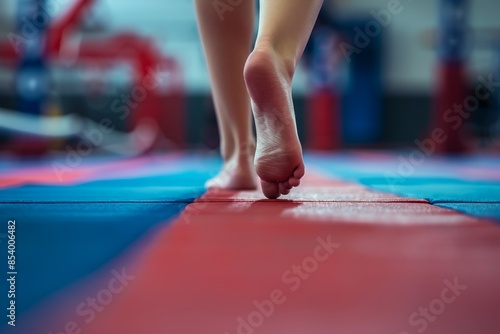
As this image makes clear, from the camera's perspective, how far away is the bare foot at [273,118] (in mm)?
807

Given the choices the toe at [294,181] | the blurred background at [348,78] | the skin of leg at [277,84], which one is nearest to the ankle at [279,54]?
the skin of leg at [277,84]

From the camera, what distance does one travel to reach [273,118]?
83 centimetres

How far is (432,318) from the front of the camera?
0.57 m

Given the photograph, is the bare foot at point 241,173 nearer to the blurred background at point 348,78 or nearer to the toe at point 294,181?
the toe at point 294,181

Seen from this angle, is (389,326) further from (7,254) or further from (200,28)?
(200,28)

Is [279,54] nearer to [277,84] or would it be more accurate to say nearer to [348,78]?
[277,84]

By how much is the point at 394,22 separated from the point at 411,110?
4.35 ft

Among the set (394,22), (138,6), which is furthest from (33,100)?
(394,22)

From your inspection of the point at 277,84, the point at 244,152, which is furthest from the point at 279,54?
the point at 244,152

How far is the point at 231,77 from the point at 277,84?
270 mm

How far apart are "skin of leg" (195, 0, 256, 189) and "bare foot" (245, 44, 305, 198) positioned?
22 cm

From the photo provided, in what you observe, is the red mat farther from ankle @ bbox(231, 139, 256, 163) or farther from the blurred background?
the blurred background

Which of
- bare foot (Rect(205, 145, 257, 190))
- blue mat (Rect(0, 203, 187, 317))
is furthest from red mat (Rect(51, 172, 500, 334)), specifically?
bare foot (Rect(205, 145, 257, 190))

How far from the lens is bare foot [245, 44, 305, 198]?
2.65ft
